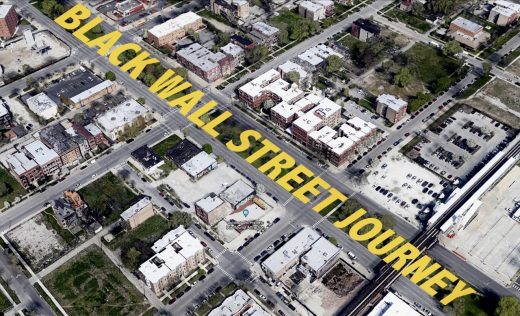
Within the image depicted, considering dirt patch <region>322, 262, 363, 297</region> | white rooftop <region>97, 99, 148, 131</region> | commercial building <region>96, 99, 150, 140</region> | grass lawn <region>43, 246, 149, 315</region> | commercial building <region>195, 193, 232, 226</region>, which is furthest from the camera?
white rooftop <region>97, 99, 148, 131</region>

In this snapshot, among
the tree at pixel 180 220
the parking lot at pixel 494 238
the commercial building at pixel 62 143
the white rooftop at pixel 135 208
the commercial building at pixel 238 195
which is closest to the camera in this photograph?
the parking lot at pixel 494 238

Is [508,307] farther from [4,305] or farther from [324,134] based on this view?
[4,305]

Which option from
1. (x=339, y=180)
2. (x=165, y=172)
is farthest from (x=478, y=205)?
(x=165, y=172)

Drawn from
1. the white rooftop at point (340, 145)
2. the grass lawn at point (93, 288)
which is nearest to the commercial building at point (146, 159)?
the grass lawn at point (93, 288)

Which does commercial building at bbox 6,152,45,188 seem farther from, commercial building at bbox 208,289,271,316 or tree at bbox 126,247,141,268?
commercial building at bbox 208,289,271,316

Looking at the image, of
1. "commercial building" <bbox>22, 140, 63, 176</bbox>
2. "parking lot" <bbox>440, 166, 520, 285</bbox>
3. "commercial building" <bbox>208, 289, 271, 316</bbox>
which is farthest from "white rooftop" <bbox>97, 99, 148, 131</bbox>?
"parking lot" <bbox>440, 166, 520, 285</bbox>

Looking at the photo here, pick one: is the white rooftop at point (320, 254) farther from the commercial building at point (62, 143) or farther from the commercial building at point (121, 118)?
the commercial building at point (62, 143)
